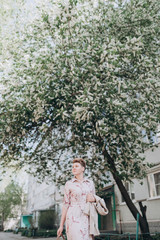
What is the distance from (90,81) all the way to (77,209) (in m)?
5.58

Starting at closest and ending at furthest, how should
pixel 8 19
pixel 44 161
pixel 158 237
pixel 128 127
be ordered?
pixel 128 127 → pixel 158 237 → pixel 44 161 → pixel 8 19

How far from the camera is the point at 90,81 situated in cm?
849

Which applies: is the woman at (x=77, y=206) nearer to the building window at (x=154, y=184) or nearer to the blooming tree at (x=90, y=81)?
Answer: the blooming tree at (x=90, y=81)

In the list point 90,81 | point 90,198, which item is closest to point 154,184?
point 90,81

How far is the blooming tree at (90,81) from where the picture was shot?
8109mm

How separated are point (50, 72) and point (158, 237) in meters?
7.98

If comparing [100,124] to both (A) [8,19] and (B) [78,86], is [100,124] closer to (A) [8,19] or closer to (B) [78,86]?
(B) [78,86]

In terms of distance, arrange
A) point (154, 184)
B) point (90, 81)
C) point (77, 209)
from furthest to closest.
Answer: point (154, 184) → point (90, 81) → point (77, 209)

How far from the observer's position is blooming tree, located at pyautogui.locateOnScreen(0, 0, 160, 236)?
8.11m

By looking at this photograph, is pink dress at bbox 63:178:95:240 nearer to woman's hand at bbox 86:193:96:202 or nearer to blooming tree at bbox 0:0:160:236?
woman's hand at bbox 86:193:96:202

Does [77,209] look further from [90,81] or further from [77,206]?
[90,81]

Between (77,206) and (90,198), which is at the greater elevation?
(90,198)

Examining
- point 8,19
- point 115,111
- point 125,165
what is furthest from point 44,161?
point 8,19

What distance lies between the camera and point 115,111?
26.4ft
